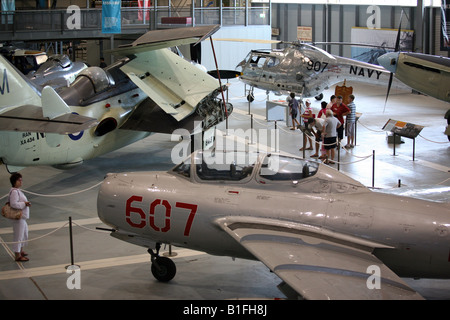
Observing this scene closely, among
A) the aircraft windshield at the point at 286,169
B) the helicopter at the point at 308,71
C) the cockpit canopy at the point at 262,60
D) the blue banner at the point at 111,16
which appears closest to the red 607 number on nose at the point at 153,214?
the aircraft windshield at the point at 286,169

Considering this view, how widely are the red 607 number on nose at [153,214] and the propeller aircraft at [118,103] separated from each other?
3.61 metres

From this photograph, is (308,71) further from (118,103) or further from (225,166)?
(225,166)

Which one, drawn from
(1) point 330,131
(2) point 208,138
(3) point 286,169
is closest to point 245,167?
(3) point 286,169

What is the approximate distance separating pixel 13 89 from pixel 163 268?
565 centimetres

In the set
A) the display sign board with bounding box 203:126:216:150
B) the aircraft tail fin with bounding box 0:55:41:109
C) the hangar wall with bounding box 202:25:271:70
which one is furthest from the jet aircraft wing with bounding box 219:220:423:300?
the hangar wall with bounding box 202:25:271:70

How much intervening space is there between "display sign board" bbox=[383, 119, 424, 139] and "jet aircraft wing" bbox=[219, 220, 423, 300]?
31.3ft

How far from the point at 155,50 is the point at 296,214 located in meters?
9.12

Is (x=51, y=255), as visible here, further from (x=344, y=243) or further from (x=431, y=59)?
(x=431, y=59)

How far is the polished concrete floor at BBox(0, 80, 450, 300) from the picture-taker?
9.12 m

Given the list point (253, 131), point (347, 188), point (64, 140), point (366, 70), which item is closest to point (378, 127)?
point (366, 70)

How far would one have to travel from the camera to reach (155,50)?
16.3 metres

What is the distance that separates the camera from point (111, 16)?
840 inches

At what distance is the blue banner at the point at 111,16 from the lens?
69.6ft

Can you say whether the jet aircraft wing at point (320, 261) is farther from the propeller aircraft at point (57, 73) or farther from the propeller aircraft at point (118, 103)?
the propeller aircraft at point (57, 73)
